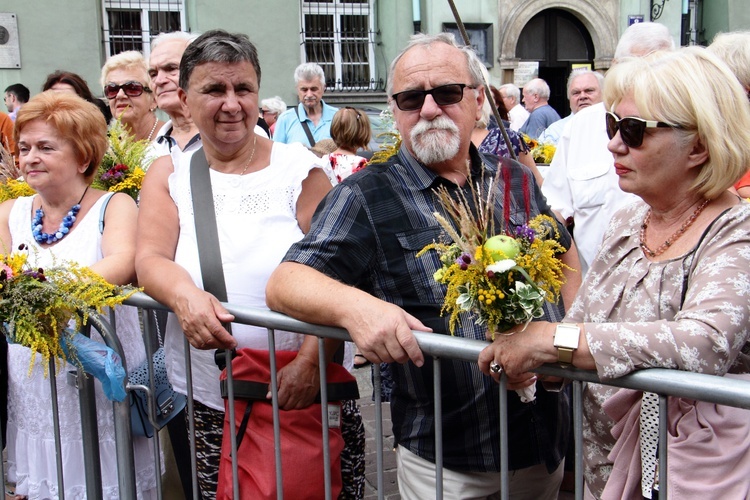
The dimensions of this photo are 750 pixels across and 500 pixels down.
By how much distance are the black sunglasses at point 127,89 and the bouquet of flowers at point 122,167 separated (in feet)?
3.10

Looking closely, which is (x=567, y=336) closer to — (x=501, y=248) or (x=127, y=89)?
(x=501, y=248)

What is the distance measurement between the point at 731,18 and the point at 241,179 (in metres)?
19.2

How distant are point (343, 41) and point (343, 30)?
25cm

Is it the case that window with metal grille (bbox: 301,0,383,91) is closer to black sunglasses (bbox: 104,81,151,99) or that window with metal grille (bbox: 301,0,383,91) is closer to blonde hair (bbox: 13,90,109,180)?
black sunglasses (bbox: 104,81,151,99)

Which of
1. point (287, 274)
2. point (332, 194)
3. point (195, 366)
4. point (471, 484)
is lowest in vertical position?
point (471, 484)

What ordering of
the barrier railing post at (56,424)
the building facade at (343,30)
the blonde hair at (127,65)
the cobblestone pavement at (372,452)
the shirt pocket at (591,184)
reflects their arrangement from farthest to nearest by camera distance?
the building facade at (343,30), the blonde hair at (127,65), the cobblestone pavement at (372,452), the shirt pocket at (591,184), the barrier railing post at (56,424)

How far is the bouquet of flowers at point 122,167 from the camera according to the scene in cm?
368

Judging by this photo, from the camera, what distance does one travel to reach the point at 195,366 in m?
3.00

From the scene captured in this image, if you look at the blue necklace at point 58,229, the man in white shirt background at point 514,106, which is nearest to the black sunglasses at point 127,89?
the blue necklace at point 58,229

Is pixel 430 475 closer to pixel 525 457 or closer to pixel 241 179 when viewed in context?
pixel 525 457

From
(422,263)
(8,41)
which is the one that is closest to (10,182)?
(422,263)

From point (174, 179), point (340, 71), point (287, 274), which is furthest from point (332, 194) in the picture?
point (340, 71)

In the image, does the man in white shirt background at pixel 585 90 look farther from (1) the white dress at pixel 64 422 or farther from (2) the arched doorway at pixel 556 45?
(2) the arched doorway at pixel 556 45

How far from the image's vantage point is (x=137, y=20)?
646 inches
